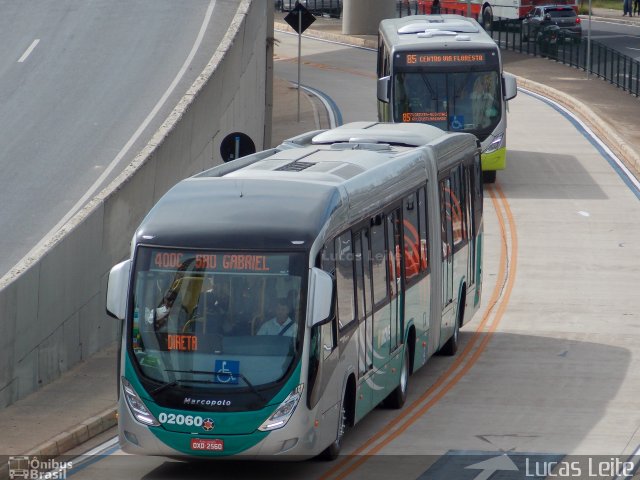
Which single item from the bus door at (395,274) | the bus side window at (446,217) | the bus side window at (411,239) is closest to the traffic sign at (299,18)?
the bus side window at (446,217)

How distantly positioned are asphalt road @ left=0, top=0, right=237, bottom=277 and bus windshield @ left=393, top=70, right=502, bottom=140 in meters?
5.38

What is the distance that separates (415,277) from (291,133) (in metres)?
21.8

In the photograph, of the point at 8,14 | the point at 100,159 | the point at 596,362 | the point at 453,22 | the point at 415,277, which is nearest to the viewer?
the point at 415,277

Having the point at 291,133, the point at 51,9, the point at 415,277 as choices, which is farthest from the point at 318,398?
→ the point at 51,9

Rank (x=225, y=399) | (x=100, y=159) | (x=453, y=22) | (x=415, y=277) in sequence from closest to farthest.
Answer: (x=225, y=399), (x=415, y=277), (x=100, y=159), (x=453, y=22)

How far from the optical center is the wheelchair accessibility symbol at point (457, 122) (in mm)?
32031

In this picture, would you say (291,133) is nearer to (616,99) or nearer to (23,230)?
(616,99)

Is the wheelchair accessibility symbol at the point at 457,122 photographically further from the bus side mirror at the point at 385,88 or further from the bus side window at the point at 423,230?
the bus side window at the point at 423,230

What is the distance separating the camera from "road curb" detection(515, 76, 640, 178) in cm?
3569

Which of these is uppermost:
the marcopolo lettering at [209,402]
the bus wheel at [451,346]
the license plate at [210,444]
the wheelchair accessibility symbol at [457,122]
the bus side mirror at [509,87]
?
the bus side mirror at [509,87]

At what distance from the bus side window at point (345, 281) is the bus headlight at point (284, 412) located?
4.10 ft

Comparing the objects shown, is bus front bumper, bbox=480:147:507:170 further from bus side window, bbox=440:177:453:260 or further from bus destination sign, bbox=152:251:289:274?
bus destination sign, bbox=152:251:289:274

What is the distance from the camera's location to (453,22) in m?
34.1

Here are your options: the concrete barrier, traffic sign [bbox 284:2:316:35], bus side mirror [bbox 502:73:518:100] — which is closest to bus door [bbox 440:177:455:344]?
the concrete barrier
